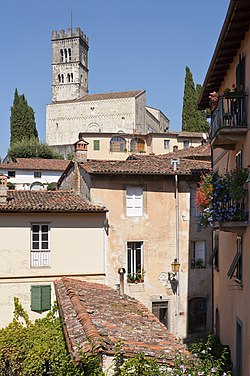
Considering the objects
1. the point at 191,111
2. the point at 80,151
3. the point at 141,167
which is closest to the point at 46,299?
the point at 141,167

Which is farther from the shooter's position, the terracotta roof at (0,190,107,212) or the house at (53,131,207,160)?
the house at (53,131,207,160)

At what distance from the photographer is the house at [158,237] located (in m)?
22.5

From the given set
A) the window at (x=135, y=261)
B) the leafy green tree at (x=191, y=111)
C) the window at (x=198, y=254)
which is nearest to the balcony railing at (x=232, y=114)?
the window at (x=135, y=261)

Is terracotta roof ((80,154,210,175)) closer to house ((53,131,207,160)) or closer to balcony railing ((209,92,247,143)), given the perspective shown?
balcony railing ((209,92,247,143))

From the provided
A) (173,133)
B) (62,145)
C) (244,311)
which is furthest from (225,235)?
(62,145)

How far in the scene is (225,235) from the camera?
617 inches

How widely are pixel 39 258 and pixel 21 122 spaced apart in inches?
2731

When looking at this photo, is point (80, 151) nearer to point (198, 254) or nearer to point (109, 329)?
point (198, 254)

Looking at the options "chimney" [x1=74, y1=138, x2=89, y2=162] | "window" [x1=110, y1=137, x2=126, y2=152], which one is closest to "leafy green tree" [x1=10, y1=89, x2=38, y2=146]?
"window" [x1=110, y1=137, x2=126, y2=152]

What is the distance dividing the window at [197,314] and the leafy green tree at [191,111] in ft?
173

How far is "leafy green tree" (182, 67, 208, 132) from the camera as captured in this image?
7469 centimetres

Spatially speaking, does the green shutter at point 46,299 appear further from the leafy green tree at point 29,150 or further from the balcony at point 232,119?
the leafy green tree at point 29,150

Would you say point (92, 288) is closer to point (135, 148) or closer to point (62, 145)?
point (135, 148)

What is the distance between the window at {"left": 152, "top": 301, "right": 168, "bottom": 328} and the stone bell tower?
91208 mm
